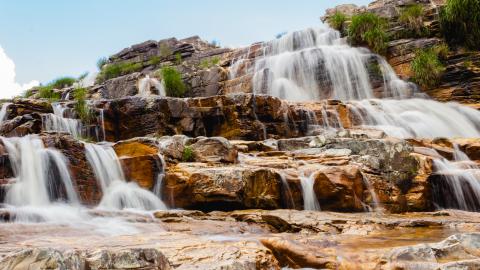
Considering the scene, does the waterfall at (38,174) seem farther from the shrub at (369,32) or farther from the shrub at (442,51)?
the shrub at (442,51)

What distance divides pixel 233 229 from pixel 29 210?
10.6ft

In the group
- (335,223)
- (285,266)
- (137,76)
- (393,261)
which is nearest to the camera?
(393,261)

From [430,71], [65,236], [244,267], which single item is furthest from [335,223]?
[430,71]

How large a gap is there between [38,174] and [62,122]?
5.71 metres

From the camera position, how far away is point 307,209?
29.1ft

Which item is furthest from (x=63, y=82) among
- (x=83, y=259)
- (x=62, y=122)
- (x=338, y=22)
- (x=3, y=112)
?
(x=83, y=259)

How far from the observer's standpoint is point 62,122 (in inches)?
546

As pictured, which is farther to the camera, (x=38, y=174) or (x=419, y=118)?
(x=419, y=118)

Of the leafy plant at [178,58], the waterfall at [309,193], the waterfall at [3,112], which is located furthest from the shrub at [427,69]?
the waterfall at [3,112]

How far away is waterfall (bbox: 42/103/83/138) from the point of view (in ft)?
43.8

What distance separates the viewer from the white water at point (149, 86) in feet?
74.4

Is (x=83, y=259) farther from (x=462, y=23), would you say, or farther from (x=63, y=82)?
(x=63, y=82)

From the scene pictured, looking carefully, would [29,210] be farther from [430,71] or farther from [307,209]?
[430,71]

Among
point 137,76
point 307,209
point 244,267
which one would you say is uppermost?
point 137,76
